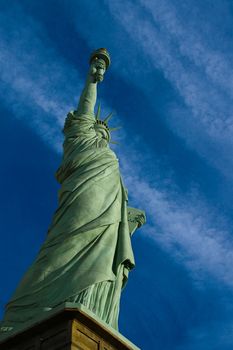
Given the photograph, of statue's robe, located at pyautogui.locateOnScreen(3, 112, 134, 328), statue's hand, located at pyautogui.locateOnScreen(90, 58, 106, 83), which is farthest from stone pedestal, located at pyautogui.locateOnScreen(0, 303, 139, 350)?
statue's hand, located at pyautogui.locateOnScreen(90, 58, 106, 83)

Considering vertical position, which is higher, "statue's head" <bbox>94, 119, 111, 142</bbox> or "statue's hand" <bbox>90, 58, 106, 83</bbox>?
"statue's hand" <bbox>90, 58, 106, 83</bbox>

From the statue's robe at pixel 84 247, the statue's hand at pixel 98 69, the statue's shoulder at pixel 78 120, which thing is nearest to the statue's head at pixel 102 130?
the statue's shoulder at pixel 78 120

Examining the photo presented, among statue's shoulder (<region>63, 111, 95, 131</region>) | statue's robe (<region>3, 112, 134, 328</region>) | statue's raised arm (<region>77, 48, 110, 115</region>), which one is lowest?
statue's robe (<region>3, 112, 134, 328</region>)

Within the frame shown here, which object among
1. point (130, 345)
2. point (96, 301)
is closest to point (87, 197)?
point (96, 301)

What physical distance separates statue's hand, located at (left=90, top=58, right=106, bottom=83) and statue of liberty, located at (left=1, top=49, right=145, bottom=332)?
2618mm

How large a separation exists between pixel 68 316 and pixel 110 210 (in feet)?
12.9

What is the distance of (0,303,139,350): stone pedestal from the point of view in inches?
419

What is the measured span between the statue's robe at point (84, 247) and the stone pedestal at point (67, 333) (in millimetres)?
906

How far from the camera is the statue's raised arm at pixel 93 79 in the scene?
18.0 meters

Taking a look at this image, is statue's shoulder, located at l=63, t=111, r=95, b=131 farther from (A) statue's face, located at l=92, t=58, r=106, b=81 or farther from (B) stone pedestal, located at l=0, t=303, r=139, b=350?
(B) stone pedestal, located at l=0, t=303, r=139, b=350

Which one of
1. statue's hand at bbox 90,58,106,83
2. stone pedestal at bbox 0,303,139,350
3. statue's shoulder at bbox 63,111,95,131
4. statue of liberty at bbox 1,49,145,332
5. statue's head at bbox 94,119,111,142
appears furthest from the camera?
statue's hand at bbox 90,58,106,83

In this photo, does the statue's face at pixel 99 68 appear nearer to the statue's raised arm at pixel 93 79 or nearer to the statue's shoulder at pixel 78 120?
the statue's raised arm at pixel 93 79

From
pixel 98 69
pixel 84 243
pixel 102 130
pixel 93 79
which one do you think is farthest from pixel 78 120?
pixel 84 243

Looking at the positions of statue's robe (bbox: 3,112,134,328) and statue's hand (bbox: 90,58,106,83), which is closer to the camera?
statue's robe (bbox: 3,112,134,328)
